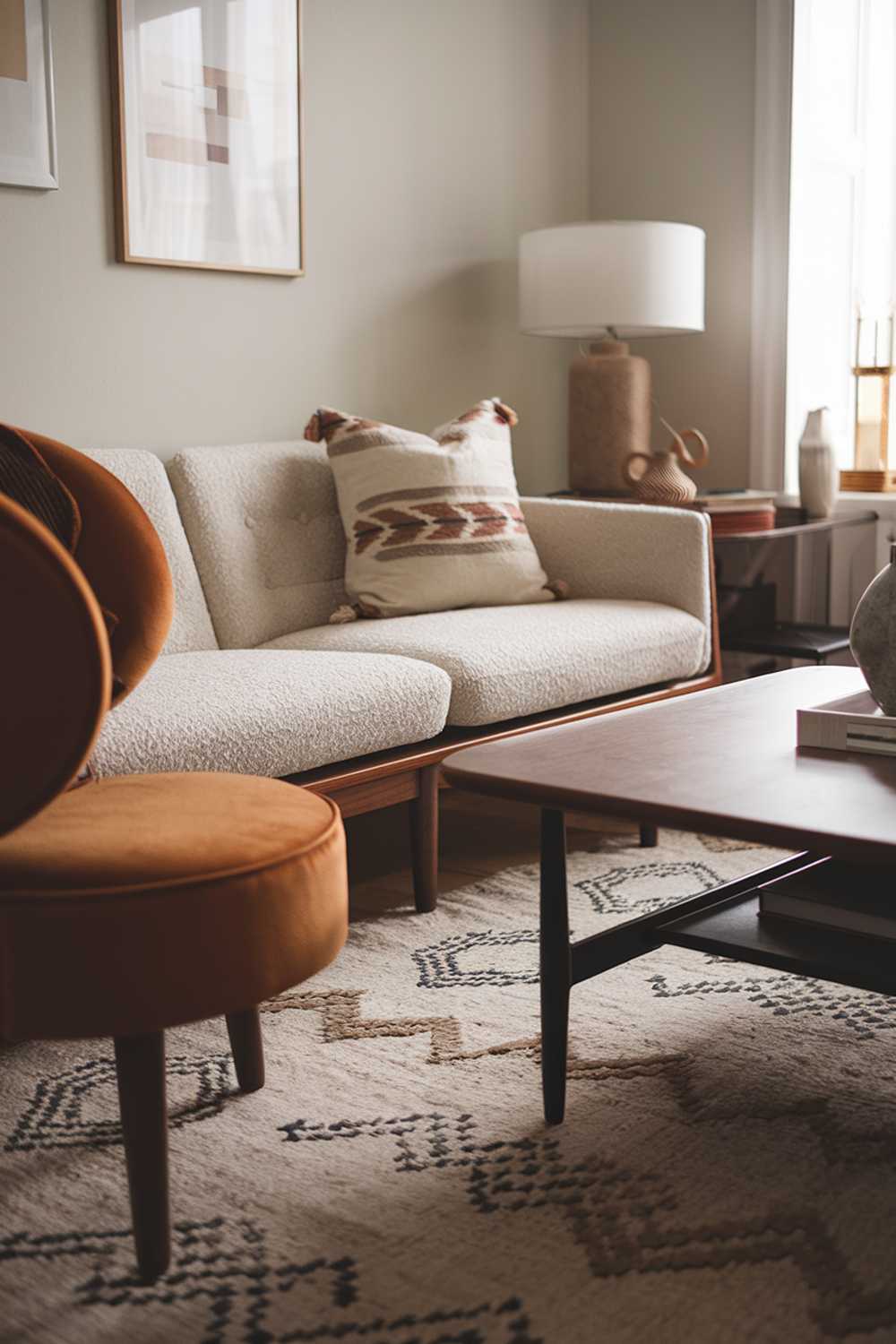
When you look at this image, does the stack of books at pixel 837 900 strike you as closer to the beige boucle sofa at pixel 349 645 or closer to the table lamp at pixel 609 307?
the beige boucle sofa at pixel 349 645

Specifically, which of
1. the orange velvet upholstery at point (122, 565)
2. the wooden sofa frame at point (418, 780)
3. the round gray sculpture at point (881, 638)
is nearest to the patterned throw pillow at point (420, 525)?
the wooden sofa frame at point (418, 780)

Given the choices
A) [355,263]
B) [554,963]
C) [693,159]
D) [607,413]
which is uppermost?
[693,159]

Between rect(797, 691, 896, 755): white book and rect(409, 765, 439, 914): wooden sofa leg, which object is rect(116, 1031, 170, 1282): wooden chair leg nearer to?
rect(797, 691, 896, 755): white book

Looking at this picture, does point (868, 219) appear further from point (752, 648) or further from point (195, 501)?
point (195, 501)

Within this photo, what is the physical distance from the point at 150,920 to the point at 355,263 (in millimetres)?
2538

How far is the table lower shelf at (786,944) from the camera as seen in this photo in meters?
1.55

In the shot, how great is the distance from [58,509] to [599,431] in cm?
231

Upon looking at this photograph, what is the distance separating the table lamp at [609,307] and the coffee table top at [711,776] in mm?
1867

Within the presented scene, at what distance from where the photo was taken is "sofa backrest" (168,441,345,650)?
9.27 feet

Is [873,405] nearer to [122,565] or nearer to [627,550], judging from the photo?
[627,550]

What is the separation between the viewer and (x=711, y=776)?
1.53 meters

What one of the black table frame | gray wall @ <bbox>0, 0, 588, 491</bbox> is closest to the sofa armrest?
gray wall @ <bbox>0, 0, 588, 491</bbox>

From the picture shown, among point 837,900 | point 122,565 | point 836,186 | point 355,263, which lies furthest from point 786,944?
point 836,186

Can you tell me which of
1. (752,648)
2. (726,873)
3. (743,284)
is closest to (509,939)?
(726,873)
